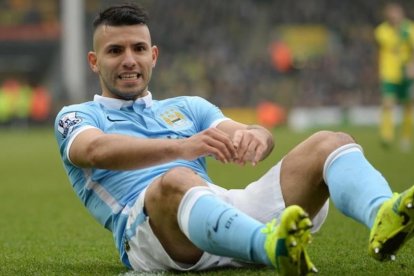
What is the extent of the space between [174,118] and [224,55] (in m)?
26.8

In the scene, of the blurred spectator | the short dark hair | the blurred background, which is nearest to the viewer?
the short dark hair

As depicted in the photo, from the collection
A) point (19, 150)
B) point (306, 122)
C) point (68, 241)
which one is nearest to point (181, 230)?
Answer: point (68, 241)

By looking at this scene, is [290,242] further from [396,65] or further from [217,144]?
[396,65]

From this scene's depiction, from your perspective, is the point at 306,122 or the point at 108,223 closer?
the point at 108,223

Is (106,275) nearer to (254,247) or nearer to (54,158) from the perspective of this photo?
Result: (254,247)

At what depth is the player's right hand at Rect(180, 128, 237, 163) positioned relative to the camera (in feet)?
11.6

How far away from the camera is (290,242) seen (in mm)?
3184

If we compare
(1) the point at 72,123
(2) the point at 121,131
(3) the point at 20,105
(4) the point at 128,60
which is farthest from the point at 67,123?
(3) the point at 20,105

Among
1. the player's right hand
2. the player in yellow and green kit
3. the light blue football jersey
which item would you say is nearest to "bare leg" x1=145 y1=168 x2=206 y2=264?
the player's right hand

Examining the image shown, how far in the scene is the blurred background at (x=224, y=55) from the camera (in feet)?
90.3

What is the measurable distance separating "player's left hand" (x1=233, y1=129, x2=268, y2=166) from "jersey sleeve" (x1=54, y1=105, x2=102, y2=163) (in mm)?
630

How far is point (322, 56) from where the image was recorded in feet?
101

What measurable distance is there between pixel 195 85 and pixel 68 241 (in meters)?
23.7

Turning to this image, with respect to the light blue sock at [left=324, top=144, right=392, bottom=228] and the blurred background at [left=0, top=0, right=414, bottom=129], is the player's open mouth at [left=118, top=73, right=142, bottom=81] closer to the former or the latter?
the light blue sock at [left=324, top=144, right=392, bottom=228]
